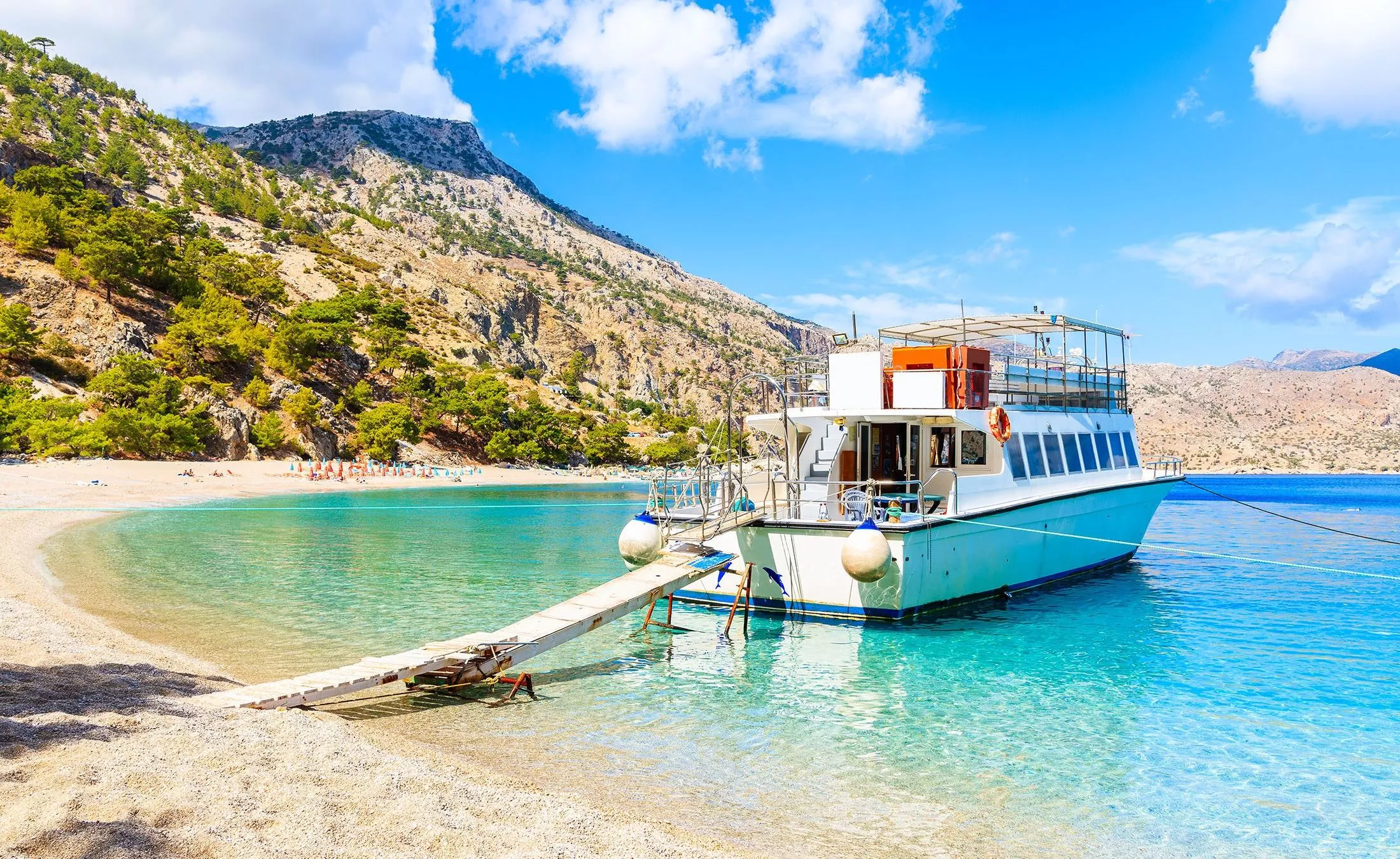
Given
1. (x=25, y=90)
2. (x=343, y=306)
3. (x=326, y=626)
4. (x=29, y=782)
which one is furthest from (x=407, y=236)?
(x=29, y=782)

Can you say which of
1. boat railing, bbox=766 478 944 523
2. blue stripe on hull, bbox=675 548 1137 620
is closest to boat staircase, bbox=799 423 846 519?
boat railing, bbox=766 478 944 523

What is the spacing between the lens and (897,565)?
1470cm

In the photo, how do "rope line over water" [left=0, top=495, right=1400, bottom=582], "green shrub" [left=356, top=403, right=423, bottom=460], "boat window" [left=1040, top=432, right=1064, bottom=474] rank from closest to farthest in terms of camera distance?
"boat window" [left=1040, top=432, right=1064, bottom=474] < "rope line over water" [left=0, top=495, right=1400, bottom=582] < "green shrub" [left=356, top=403, right=423, bottom=460]

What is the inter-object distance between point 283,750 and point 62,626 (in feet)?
25.9

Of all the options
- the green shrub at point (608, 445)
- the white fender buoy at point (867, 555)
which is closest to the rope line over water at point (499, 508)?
the white fender buoy at point (867, 555)

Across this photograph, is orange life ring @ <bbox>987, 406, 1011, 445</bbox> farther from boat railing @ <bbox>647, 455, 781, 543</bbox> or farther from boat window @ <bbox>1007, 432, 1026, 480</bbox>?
boat railing @ <bbox>647, 455, 781, 543</bbox>

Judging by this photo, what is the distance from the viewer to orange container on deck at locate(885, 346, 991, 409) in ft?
57.4

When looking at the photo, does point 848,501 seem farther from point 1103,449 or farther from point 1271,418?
point 1271,418

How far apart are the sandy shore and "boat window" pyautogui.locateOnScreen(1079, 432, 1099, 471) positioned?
17213mm

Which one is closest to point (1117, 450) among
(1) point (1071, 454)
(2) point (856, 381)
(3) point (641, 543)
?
(1) point (1071, 454)

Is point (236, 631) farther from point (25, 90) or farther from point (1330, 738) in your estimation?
point (25, 90)

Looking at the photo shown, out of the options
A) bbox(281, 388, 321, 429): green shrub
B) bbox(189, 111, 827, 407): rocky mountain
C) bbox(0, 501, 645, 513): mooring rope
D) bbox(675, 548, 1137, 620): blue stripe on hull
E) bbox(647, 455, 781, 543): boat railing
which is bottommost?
bbox(675, 548, 1137, 620): blue stripe on hull

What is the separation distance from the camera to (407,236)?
14775cm

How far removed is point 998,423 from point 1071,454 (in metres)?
4.49
